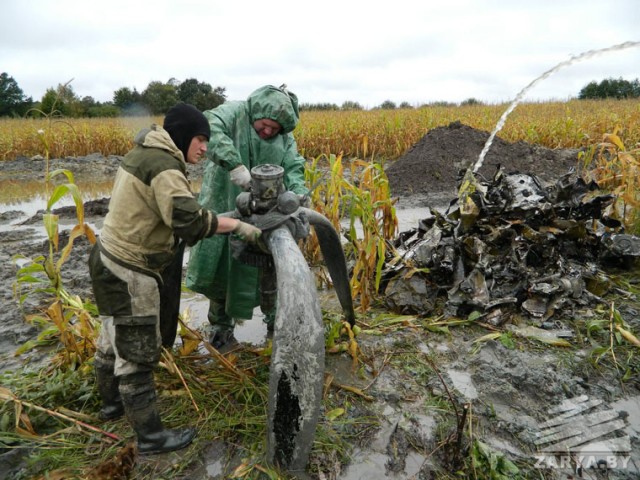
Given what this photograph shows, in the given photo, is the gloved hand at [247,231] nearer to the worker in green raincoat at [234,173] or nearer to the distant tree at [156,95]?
the worker in green raincoat at [234,173]

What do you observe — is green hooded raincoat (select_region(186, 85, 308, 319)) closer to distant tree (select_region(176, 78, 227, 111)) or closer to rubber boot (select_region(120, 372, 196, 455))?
rubber boot (select_region(120, 372, 196, 455))

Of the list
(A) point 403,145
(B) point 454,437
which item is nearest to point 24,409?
(B) point 454,437

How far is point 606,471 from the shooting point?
1618 mm

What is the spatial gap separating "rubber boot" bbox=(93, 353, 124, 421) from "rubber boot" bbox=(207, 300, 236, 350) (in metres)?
0.76

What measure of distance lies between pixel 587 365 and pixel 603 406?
1.09 feet

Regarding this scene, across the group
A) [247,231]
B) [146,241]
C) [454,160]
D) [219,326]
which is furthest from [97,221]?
[454,160]

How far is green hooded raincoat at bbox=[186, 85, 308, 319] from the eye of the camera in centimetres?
222

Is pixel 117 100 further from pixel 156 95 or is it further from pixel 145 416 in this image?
pixel 145 416

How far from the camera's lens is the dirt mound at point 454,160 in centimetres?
728

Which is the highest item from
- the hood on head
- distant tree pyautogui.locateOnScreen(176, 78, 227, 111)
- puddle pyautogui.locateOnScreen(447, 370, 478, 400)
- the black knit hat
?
distant tree pyautogui.locateOnScreen(176, 78, 227, 111)

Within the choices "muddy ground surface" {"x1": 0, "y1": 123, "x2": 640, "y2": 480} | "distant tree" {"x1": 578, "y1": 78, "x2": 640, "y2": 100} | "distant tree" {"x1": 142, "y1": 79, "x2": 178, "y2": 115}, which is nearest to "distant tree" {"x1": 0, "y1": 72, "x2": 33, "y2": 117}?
"distant tree" {"x1": 142, "y1": 79, "x2": 178, "y2": 115}

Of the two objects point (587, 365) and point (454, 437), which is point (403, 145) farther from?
point (454, 437)

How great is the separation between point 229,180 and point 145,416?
4.25 ft

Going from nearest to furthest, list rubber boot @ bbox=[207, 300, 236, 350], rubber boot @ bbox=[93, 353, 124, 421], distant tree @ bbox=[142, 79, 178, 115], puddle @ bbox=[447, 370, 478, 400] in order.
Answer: rubber boot @ bbox=[93, 353, 124, 421], puddle @ bbox=[447, 370, 478, 400], distant tree @ bbox=[142, 79, 178, 115], rubber boot @ bbox=[207, 300, 236, 350]
